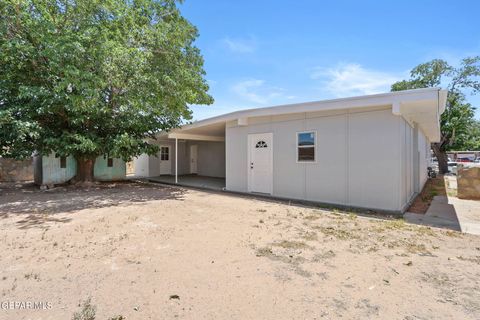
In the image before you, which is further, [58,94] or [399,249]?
[58,94]

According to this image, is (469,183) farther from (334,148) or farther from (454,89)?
(454,89)

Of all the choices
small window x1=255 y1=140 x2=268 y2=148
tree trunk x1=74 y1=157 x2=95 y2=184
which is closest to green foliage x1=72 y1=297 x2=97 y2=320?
small window x1=255 y1=140 x2=268 y2=148

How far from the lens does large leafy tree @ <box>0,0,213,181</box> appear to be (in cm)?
770

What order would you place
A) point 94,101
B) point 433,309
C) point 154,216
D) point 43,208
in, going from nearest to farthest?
point 433,309 → point 154,216 → point 43,208 → point 94,101

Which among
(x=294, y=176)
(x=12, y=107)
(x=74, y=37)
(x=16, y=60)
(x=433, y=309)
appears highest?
(x=74, y=37)

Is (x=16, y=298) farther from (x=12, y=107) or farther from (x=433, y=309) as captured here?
(x=12, y=107)

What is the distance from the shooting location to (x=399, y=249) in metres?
4.02

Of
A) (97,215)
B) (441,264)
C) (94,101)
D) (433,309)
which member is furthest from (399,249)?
(94,101)

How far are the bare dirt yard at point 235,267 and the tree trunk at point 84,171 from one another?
532 centimetres

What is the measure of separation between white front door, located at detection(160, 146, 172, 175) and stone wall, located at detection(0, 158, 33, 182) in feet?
22.1

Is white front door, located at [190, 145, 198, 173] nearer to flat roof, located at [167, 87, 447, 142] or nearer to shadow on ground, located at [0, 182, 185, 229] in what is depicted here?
shadow on ground, located at [0, 182, 185, 229]

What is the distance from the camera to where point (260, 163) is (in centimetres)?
898

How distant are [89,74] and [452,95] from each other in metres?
24.4

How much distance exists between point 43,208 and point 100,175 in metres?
7.21
